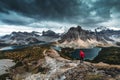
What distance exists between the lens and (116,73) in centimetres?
6844

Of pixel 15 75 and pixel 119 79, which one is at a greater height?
pixel 119 79

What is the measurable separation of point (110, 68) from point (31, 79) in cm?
3763

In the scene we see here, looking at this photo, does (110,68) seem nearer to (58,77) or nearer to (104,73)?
(104,73)

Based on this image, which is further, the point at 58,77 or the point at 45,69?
the point at 45,69

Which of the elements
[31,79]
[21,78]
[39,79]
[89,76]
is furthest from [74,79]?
[21,78]

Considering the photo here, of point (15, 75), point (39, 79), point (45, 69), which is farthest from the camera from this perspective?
point (15, 75)

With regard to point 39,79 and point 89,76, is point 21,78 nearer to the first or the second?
point 39,79

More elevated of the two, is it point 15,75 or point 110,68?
point 110,68

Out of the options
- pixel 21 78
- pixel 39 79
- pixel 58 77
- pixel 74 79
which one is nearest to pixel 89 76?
pixel 74 79

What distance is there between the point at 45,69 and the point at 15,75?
18.9m

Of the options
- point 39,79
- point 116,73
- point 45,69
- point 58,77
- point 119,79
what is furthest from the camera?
point 45,69

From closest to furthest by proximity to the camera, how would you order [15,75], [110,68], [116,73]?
1. [116,73]
2. [110,68]
3. [15,75]

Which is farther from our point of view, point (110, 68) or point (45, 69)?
point (45, 69)

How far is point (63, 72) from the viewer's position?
271ft
